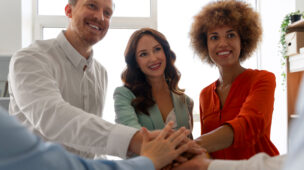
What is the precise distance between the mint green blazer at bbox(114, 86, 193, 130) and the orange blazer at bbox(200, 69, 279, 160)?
6.0 inches

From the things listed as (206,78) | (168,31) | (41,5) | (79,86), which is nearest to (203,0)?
(168,31)

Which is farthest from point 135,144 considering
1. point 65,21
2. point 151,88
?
point 65,21

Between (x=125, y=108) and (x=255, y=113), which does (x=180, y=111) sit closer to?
(x=125, y=108)

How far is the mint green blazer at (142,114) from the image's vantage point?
1.64 metres

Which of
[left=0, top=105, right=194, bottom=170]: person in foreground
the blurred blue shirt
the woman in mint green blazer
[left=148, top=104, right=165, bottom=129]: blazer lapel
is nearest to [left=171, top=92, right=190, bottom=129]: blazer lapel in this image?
the woman in mint green blazer

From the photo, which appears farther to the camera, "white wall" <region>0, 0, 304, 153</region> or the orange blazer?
"white wall" <region>0, 0, 304, 153</region>

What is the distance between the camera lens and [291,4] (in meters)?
3.65

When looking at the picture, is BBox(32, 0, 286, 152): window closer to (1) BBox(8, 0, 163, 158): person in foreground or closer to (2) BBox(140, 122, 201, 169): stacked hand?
(1) BBox(8, 0, 163, 158): person in foreground

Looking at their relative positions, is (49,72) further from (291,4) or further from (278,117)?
(278,117)

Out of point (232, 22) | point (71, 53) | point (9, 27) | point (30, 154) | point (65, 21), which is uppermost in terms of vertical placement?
point (65, 21)

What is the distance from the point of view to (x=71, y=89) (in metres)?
1.73

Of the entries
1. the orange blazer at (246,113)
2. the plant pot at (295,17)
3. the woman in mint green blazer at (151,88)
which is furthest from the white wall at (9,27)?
the plant pot at (295,17)

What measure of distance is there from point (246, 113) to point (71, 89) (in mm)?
1045

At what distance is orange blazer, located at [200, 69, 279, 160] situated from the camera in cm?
149
